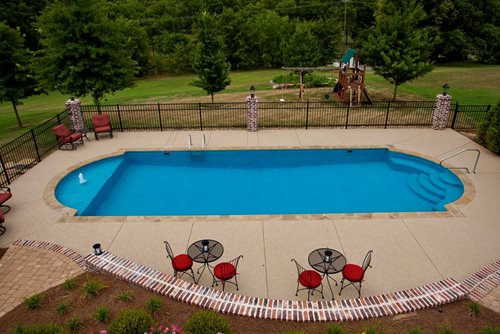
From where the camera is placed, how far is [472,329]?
6.80 metres

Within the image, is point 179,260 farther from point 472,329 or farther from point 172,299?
point 472,329

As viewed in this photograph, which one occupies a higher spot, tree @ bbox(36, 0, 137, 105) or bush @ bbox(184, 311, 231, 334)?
tree @ bbox(36, 0, 137, 105)

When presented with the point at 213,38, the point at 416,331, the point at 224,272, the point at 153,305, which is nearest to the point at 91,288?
the point at 153,305

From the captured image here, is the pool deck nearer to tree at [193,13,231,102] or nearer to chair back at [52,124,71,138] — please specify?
chair back at [52,124,71,138]

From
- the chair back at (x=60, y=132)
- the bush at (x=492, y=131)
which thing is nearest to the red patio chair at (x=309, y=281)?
the bush at (x=492, y=131)

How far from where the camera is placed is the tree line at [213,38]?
19266 millimetres

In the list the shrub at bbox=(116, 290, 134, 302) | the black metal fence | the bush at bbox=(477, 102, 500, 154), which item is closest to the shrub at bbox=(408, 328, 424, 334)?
the shrub at bbox=(116, 290, 134, 302)

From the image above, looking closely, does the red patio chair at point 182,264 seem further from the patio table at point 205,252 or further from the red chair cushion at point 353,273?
the red chair cushion at point 353,273

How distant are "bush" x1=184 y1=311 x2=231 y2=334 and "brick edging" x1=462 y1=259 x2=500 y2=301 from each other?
17.1 feet

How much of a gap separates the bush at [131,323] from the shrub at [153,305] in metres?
0.32

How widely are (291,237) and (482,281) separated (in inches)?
178

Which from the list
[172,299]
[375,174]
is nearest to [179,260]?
[172,299]

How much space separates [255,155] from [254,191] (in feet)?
8.99

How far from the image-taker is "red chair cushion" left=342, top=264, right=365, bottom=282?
306 inches
